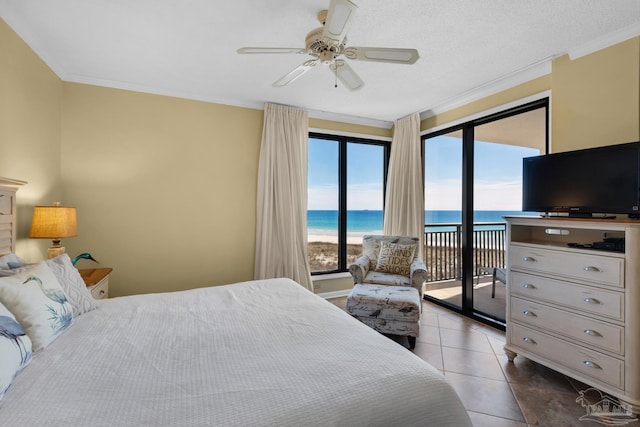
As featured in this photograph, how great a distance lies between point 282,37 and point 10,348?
235 centimetres

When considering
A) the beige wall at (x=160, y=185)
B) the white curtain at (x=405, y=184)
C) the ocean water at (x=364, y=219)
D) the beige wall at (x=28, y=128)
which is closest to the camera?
the beige wall at (x=28, y=128)

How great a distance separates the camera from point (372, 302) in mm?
2777

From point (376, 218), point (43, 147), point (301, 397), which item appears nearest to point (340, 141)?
point (376, 218)

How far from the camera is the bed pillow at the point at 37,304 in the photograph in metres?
1.21

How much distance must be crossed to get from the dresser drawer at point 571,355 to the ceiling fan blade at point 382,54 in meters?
2.25

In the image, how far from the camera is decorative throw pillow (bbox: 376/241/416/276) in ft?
11.2

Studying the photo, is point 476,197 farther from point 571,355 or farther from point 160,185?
point 160,185

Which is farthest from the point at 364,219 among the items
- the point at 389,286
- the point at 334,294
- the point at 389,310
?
the point at 389,310

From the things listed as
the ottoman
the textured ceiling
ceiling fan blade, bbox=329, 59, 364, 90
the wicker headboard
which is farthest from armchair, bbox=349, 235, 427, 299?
the wicker headboard

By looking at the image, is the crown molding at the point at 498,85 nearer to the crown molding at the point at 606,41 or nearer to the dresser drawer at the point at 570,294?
the crown molding at the point at 606,41

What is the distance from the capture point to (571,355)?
2.02 m

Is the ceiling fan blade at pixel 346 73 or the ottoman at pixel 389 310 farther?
the ottoman at pixel 389 310

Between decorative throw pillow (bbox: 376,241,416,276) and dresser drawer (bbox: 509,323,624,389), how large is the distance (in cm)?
120

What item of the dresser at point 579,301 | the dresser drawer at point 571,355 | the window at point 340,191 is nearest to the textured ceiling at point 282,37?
the window at point 340,191
